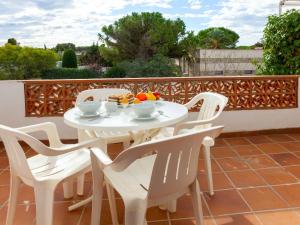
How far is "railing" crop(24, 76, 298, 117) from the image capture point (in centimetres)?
399

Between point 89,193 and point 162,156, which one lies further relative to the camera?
point 89,193

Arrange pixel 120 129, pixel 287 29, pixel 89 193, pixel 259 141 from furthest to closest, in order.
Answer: pixel 287 29 → pixel 259 141 → pixel 89 193 → pixel 120 129

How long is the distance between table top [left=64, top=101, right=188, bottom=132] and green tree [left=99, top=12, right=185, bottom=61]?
1411cm

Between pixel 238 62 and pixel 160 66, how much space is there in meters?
4.63

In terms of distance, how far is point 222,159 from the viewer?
3375mm

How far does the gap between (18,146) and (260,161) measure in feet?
8.03

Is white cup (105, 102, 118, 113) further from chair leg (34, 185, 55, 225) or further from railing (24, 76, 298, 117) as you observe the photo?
railing (24, 76, 298, 117)

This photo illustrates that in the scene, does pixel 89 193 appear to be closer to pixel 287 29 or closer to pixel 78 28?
pixel 287 29

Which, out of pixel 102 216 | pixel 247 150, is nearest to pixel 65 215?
pixel 102 216

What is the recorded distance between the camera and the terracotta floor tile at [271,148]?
3.57 meters

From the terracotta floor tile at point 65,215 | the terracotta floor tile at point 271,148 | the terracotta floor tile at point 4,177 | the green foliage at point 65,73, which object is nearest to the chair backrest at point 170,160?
the terracotta floor tile at point 65,215

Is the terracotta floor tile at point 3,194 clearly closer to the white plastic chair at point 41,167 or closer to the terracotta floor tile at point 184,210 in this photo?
the white plastic chair at point 41,167

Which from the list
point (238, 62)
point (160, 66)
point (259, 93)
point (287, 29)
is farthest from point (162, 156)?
point (160, 66)

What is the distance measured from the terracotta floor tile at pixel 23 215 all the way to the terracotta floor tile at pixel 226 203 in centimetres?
127
